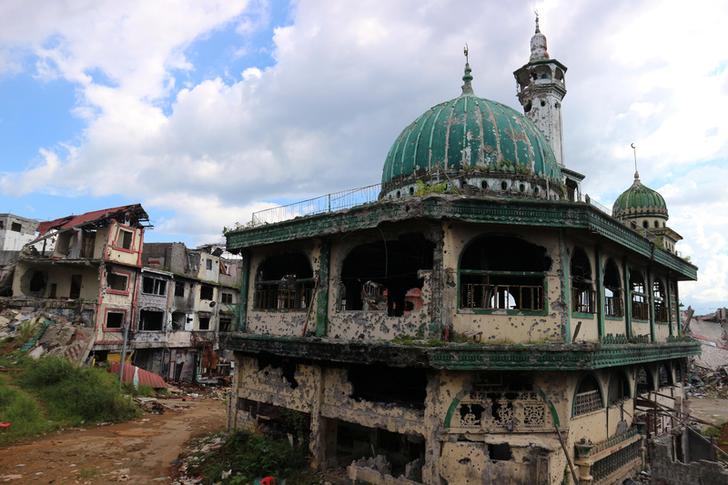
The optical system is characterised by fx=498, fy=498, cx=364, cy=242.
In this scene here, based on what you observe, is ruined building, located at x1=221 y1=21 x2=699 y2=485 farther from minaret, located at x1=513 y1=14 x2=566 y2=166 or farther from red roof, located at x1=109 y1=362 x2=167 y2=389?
red roof, located at x1=109 y1=362 x2=167 y2=389

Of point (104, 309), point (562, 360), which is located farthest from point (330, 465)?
point (104, 309)

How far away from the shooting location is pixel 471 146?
47.0 feet

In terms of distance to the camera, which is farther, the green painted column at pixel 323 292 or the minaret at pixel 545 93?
the minaret at pixel 545 93

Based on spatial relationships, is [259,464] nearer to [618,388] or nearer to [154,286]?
[618,388]

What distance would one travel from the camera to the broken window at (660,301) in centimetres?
1997

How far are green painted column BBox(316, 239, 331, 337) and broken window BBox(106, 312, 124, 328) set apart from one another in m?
24.0

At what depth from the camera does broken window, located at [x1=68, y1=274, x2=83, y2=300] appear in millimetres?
33625

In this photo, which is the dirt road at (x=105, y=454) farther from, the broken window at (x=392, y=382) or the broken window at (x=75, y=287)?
the broken window at (x=75, y=287)

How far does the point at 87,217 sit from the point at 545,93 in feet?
100

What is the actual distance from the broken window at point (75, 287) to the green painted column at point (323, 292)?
1022 inches

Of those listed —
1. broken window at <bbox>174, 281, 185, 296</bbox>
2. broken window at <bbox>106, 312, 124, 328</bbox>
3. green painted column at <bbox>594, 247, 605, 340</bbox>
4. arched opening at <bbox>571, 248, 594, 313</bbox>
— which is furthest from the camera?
broken window at <bbox>174, 281, 185, 296</bbox>

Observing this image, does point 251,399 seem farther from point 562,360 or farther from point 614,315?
point 614,315

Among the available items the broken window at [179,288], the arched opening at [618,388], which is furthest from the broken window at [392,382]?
the broken window at [179,288]

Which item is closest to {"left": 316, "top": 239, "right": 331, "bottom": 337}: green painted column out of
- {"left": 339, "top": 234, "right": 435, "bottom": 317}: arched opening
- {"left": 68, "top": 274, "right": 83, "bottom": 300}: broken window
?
{"left": 339, "top": 234, "right": 435, "bottom": 317}: arched opening
